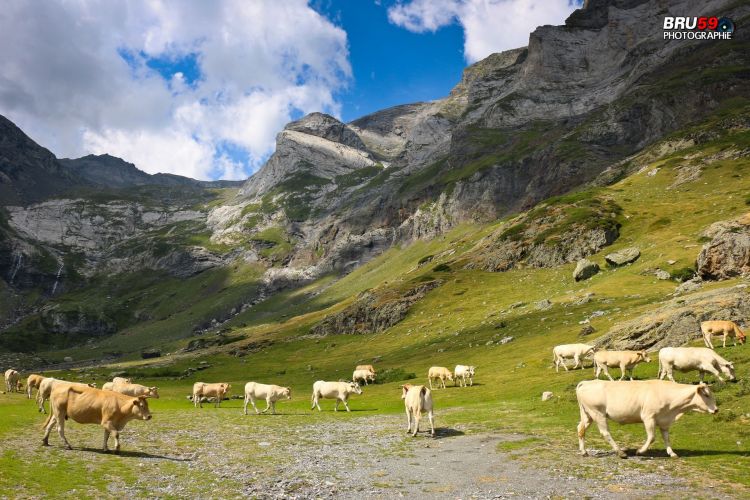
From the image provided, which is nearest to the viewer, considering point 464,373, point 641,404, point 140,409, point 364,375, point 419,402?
point 641,404

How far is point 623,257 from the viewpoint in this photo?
3708 inches

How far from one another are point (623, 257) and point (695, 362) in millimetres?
72408

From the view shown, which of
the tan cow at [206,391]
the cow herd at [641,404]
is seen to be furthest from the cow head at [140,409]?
the tan cow at [206,391]

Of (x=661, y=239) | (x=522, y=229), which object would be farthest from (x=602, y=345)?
(x=522, y=229)

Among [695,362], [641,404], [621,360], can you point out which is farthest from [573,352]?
[641,404]

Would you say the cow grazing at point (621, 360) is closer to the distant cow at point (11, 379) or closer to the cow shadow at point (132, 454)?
the cow shadow at point (132, 454)

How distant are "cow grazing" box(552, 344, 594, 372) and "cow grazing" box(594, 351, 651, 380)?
26.8ft

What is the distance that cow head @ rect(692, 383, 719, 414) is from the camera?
17.8 meters

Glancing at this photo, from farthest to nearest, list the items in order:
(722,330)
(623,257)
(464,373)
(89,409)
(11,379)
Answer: (623,257) → (11,379) → (464,373) → (722,330) → (89,409)

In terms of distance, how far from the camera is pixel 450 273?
445ft

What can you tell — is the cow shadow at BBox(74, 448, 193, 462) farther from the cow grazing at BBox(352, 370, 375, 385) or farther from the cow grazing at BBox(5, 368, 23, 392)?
the cow grazing at BBox(5, 368, 23, 392)

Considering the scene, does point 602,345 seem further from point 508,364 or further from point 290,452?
point 290,452

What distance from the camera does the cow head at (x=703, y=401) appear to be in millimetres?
17844

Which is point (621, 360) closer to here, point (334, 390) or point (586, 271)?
point (334, 390)
